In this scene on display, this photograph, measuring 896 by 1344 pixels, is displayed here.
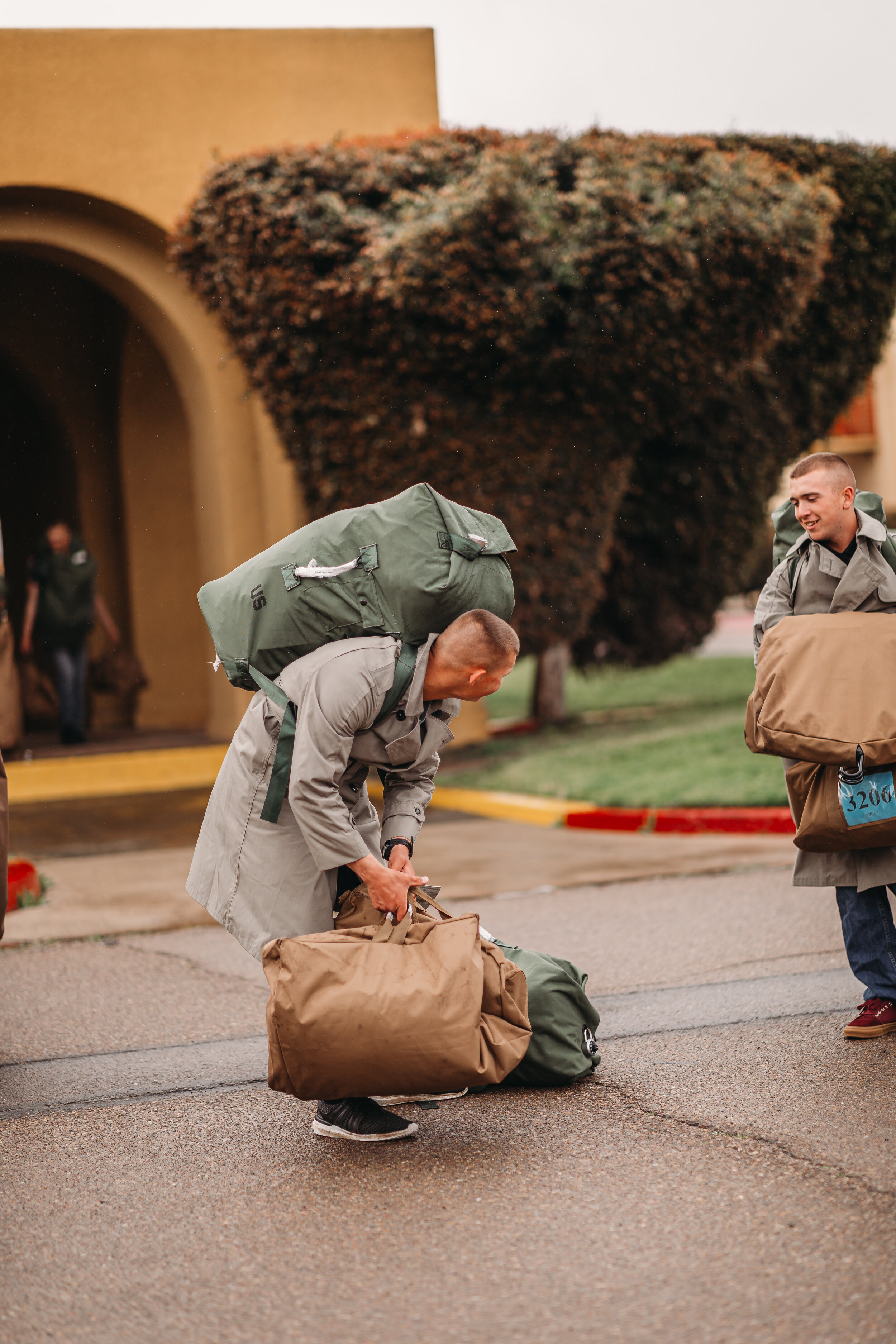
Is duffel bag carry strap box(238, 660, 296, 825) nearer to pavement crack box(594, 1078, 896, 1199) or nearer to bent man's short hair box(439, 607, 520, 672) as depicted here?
bent man's short hair box(439, 607, 520, 672)

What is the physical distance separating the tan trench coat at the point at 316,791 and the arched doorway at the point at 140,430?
8.72 metres

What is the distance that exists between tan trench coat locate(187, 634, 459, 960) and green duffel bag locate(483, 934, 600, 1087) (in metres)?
0.57

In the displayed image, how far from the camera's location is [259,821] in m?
3.61

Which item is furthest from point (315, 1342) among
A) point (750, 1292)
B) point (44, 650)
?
point (44, 650)

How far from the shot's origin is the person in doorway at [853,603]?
166 inches

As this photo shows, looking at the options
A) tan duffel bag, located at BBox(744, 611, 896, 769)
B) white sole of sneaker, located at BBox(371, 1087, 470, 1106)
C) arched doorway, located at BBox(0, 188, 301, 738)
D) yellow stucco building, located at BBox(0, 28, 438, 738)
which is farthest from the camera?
arched doorway, located at BBox(0, 188, 301, 738)

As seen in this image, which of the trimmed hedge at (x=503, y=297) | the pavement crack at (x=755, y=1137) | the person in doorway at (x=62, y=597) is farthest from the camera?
the person in doorway at (x=62, y=597)

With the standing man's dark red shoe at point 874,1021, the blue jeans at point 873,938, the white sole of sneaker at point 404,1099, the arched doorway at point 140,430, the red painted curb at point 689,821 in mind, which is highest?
the arched doorway at point 140,430

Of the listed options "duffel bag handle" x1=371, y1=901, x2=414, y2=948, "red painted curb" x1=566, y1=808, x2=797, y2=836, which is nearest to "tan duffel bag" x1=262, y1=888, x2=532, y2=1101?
"duffel bag handle" x1=371, y1=901, x2=414, y2=948

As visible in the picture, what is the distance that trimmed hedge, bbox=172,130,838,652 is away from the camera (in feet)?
33.6

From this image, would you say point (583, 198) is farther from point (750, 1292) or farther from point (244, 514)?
point (750, 1292)

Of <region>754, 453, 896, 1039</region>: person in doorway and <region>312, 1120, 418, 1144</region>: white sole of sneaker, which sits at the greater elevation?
<region>754, 453, 896, 1039</region>: person in doorway

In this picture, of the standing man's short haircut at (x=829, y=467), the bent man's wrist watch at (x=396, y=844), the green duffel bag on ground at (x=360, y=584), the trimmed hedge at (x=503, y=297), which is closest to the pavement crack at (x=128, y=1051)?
the bent man's wrist watch at (x=396, y=844)

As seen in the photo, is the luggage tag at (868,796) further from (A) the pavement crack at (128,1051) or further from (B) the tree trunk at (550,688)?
(B) the tree trunk at (550,688)
